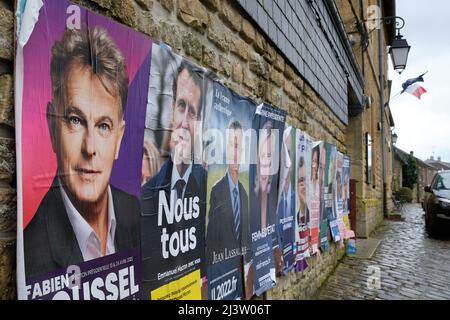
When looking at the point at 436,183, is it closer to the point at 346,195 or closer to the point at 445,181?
the point at 445,181

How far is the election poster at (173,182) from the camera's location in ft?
6.38

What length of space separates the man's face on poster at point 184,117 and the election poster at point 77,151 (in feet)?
0.98

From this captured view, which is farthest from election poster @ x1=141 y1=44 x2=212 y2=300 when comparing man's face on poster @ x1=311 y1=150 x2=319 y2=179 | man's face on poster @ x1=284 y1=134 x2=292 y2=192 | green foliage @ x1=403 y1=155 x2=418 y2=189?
green foliage @ x1=403 y1=155 x2=418 y2=189

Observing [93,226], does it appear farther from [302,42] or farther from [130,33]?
[302,42]

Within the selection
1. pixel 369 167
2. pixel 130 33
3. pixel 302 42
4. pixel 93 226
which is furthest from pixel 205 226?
pixel 369 167

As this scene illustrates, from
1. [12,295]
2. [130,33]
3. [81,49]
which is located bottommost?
[12,295]

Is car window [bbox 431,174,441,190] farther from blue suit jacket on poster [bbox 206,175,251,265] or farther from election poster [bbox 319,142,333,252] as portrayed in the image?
blue suit jacket on poster [bbox 206,175,251,265]

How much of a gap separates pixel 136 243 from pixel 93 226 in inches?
12.1

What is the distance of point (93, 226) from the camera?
159 cm

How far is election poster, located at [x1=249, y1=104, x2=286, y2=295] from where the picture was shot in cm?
325

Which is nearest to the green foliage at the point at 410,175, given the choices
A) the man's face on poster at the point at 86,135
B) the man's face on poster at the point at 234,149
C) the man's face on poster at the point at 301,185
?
the man's face on poster at the point at 301,185

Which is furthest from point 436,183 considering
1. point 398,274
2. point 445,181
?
point 398,274

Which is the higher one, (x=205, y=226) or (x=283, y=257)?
(x=205, y=226)

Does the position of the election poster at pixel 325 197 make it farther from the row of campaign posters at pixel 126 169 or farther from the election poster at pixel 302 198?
the row of campaign posters at pixel 126 169
